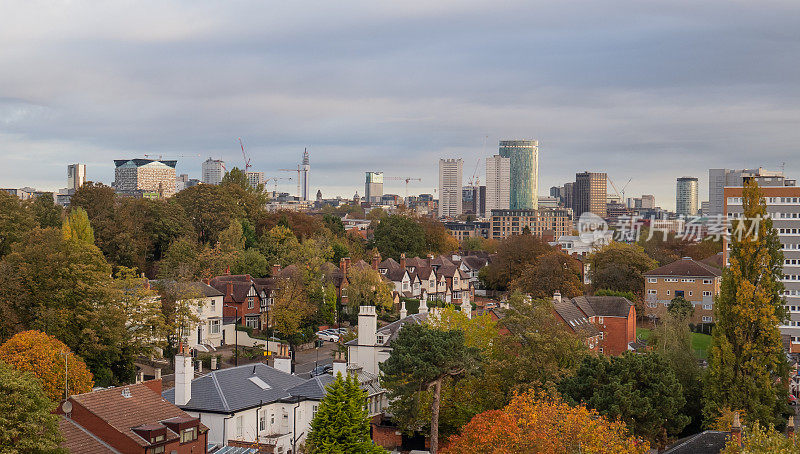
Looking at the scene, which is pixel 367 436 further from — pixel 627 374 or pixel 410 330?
pixel 627 374

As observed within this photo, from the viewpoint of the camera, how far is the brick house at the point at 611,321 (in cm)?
7244

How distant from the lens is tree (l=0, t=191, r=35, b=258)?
2682 inches

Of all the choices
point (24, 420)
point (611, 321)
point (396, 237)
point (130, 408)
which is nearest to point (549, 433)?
point (130, 408)

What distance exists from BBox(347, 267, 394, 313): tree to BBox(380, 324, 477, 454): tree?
4064 cm

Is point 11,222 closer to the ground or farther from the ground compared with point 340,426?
farther from the ground

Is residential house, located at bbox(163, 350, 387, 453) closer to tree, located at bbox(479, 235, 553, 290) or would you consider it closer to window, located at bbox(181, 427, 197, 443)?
window, located at bbox(181, 427, 197, 443)

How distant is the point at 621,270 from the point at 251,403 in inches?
2641

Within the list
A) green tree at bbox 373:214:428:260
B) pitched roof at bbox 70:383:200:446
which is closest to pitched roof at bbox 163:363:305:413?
pitched roof at bbox 70:383:200:446

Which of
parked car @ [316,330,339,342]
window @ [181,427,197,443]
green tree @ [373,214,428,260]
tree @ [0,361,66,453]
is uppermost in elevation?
green tree @ [373,214,428,260]

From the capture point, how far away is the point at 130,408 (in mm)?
35438

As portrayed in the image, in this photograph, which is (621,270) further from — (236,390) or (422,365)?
(236,390)

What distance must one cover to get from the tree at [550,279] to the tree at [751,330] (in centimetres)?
4016

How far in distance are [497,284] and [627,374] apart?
→ 74.8 m

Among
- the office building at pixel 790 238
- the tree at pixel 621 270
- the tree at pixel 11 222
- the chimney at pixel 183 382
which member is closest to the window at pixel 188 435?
the chimney at pixel 183 382
